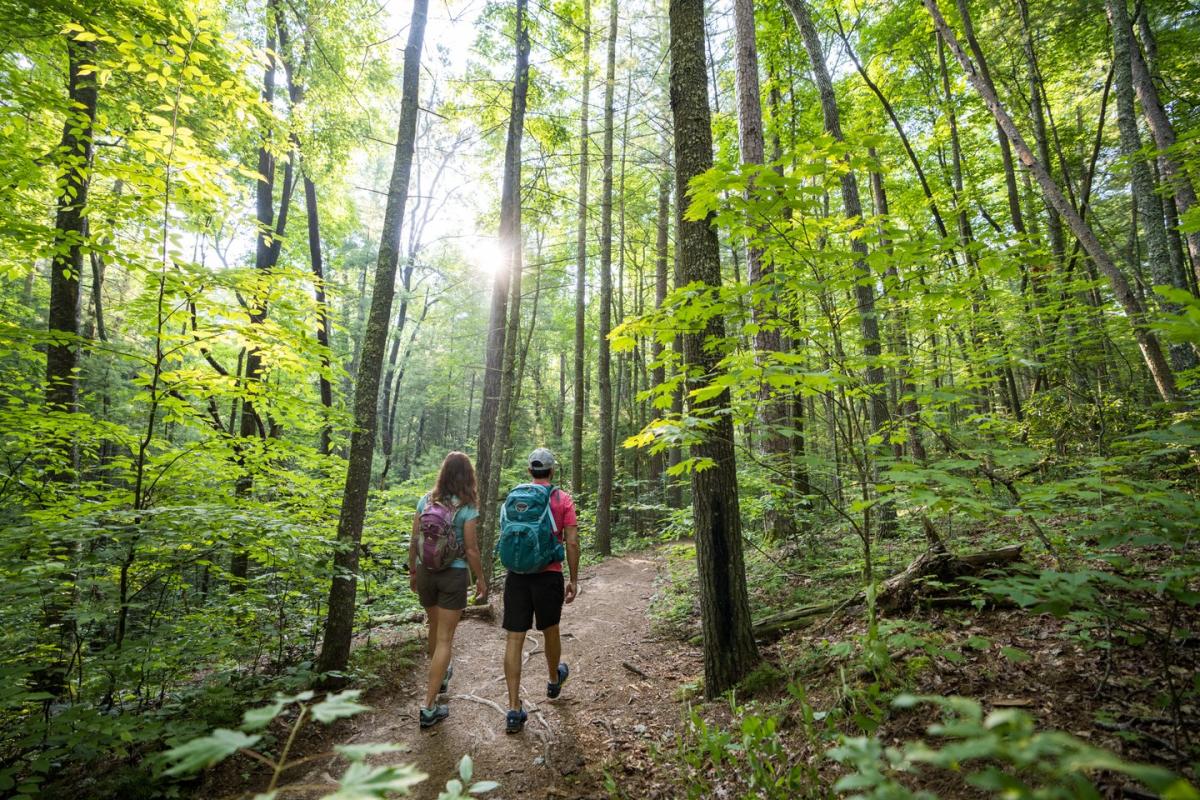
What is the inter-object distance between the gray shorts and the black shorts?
43 cm

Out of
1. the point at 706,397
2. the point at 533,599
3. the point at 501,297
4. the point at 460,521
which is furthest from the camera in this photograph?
the point at 501,297

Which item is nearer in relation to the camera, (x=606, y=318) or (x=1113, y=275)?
(x=1113, y=275)

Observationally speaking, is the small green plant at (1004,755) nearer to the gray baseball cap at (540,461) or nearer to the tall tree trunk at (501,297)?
the gray baseball cap at (540,461)

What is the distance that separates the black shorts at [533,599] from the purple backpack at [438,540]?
0.57 m

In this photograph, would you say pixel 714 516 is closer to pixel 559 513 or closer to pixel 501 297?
pixel 559 513

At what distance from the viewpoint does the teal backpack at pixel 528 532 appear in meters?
4.02

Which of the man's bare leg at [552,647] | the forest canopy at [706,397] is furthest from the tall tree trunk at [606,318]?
the man's bare leg at [552,647]

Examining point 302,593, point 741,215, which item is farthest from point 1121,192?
point 302,593

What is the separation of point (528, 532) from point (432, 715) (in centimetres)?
179

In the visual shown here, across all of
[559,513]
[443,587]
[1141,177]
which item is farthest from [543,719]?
[1141,177]

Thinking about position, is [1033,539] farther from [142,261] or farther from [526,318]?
[526,318]

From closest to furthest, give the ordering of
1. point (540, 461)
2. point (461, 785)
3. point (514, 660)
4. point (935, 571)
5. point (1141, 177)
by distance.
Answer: point (461, 785) → point (935, 571) → point (514, 660) → point (540, 461) → point (1141, 177)

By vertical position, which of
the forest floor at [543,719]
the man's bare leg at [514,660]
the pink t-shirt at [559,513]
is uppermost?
the pink t-shirt at [559,513]

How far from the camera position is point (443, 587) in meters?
4.20
